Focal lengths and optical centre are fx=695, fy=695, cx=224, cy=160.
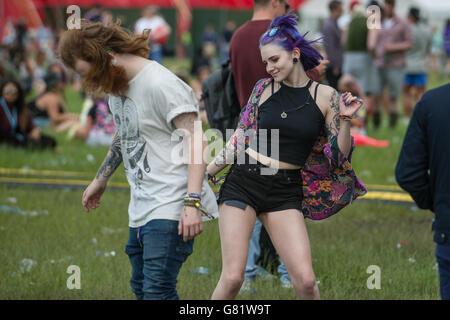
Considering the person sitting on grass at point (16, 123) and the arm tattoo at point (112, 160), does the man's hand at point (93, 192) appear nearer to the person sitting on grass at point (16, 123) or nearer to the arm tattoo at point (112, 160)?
the arm tattoo at point (112, 160)

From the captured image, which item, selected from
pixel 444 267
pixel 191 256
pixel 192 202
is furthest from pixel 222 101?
pixel 444 267

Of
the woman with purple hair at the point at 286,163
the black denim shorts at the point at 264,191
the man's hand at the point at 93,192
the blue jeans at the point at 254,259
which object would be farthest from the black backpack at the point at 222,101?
the man's hand at the point at 93,192

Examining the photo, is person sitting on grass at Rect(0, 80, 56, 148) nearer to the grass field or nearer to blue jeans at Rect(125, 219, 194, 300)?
the grass field

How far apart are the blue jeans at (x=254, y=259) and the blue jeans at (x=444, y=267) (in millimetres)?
2276

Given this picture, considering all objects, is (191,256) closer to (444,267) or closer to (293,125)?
(293,125)

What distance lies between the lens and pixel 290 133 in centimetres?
413

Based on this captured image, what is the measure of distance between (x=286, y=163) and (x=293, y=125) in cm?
23

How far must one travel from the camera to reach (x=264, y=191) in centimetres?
410

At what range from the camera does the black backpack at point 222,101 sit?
18.1 feet

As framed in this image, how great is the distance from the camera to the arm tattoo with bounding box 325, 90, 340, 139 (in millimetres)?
4084

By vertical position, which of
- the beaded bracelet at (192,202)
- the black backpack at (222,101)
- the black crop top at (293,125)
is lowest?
the beaded bracelet at (192,202)

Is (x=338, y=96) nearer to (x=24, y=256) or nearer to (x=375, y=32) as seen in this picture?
(x=24, y=256)

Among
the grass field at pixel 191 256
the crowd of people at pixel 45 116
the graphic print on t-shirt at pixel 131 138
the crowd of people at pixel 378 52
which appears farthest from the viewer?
the crowd of people at pixel 378 52
